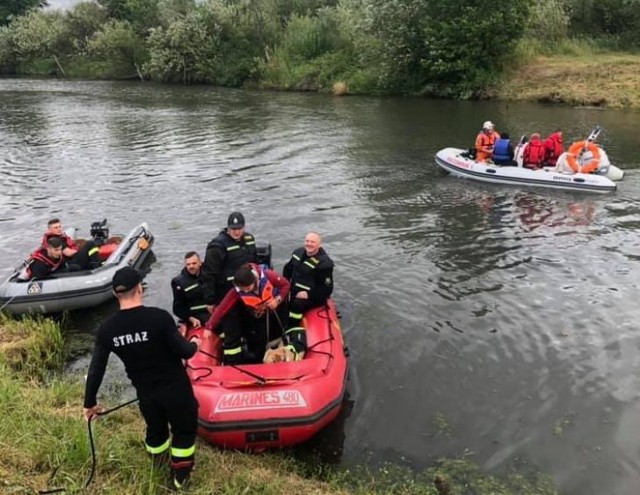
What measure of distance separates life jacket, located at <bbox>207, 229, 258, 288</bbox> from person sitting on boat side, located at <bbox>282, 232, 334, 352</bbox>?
0.67 meters

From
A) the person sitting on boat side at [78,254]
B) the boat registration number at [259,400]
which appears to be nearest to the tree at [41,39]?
the person sitting on boat side at [78,254]

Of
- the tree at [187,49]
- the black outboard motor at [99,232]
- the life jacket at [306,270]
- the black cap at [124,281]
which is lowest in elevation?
the black outboard motor at [99,232]

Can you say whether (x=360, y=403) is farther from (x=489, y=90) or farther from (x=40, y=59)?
(x=40, y=59)

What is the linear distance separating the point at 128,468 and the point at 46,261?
529 cm

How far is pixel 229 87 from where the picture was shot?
39.6m

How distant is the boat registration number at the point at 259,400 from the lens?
17.9 feet

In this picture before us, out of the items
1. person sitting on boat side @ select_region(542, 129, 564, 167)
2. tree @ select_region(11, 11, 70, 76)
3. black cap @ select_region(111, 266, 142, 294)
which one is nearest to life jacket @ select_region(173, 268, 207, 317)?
black cap @ select_region(111, 266, 142, 294)

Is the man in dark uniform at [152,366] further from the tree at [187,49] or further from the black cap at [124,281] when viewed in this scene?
the tree at [187,49]

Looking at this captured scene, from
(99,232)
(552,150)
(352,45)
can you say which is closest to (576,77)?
(352,45)

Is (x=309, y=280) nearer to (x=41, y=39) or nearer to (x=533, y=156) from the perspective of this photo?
(x=533, y=156)

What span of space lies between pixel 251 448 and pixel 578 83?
27.5 metres

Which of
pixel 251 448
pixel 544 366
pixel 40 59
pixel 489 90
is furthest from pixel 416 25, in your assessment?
pixel 40 59

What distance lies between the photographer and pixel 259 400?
552cm

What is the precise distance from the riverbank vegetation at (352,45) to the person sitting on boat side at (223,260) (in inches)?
920
